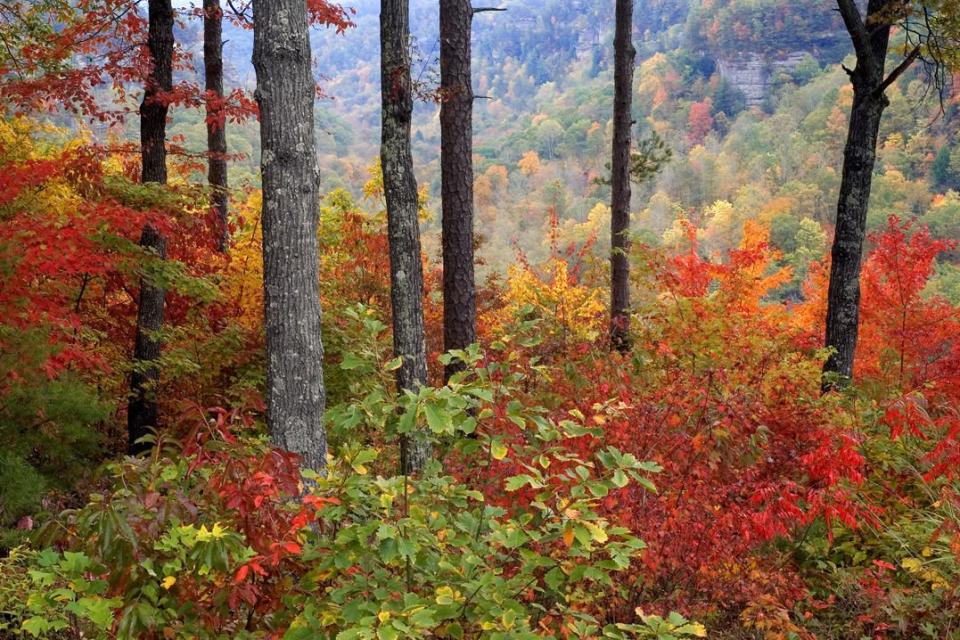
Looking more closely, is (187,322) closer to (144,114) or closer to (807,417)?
(144,114)

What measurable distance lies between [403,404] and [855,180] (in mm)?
6205

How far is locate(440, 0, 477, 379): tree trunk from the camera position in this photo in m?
6.40

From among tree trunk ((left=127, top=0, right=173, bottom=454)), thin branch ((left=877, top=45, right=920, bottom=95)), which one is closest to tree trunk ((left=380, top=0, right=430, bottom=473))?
tree trunk ((left=127, top=0, right=173, bottom=454))

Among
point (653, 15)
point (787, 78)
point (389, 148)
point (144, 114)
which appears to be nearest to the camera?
point (389, 148)

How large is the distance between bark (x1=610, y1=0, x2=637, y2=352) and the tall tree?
8.99 ft

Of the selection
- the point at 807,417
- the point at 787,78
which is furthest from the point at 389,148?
the point at 787,78

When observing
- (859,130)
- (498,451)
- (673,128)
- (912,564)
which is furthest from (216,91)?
(673,128)

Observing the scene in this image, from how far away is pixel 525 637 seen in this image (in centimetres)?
209

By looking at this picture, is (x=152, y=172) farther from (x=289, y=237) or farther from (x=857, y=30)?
(x=857, y=30)

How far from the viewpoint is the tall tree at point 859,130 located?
6.37 m

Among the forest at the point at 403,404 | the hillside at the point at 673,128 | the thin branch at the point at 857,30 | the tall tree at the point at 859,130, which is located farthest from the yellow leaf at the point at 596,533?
the hillside at the point at 673,128

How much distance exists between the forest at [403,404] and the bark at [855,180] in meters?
0.03

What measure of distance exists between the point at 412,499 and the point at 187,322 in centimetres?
671

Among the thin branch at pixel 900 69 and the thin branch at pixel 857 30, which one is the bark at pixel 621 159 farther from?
the thin branch at pixel 900 69
